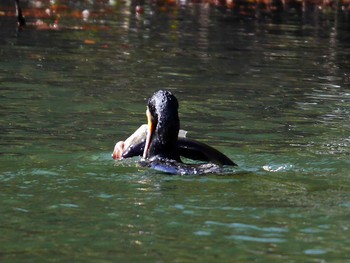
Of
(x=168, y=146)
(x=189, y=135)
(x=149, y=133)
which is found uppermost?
(x=149, y=133)

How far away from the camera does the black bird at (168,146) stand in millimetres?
10305

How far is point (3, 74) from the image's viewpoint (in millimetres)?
16938

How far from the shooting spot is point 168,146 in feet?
34.6

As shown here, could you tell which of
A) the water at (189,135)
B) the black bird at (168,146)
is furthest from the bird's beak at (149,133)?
the water at (189,135)

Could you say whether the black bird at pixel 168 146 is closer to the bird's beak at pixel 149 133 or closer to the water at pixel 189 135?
the bird's beak at pixel 149 133

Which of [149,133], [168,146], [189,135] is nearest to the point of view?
[168,146]

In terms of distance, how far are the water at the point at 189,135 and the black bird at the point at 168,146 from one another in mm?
200

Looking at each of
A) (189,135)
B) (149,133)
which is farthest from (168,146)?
(189,135)

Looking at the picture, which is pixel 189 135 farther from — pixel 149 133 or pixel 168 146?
pixel 168 146

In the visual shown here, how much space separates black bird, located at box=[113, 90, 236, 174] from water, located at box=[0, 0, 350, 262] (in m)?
0.20

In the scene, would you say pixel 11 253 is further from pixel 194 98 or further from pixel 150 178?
pixel 194 98

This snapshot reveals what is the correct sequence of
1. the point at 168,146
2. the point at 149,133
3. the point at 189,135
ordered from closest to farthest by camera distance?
the point at 168,146, the point at 149,133, the point at 189,135

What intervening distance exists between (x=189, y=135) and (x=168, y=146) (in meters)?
2.45

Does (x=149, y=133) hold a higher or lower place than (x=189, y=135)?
higher
